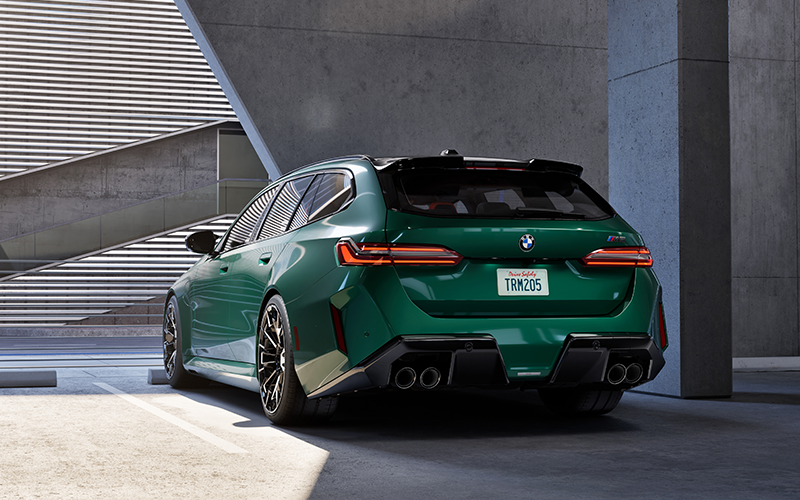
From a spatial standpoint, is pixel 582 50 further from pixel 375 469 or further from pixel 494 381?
pixel 375 469

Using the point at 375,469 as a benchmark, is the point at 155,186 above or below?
above

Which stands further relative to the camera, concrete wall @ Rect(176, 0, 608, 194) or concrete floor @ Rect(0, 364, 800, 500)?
concrete wall @ Rect(176, 0, 608, 194)

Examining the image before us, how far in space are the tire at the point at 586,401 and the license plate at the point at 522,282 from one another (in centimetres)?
126

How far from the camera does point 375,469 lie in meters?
4.38

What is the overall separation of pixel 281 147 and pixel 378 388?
18.6 feet

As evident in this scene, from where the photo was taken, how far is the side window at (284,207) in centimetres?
615

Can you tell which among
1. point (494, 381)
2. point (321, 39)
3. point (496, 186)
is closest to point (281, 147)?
point (321, 39)

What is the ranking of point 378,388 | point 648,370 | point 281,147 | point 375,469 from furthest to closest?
point 281,147
point 648,370
point 378,388
point 375,469

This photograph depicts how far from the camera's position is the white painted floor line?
16.4 ft

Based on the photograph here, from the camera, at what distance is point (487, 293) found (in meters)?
4.97

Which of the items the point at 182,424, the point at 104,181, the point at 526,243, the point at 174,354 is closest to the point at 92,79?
the point at 104,181

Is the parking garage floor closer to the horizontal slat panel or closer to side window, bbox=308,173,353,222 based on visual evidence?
side window, bbox=308,173,353,222

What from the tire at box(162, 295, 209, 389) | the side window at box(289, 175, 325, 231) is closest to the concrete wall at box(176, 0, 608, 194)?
the tire at box(162, 295, 209, 389)

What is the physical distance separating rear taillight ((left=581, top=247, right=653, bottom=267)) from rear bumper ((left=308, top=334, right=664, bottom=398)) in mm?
400
